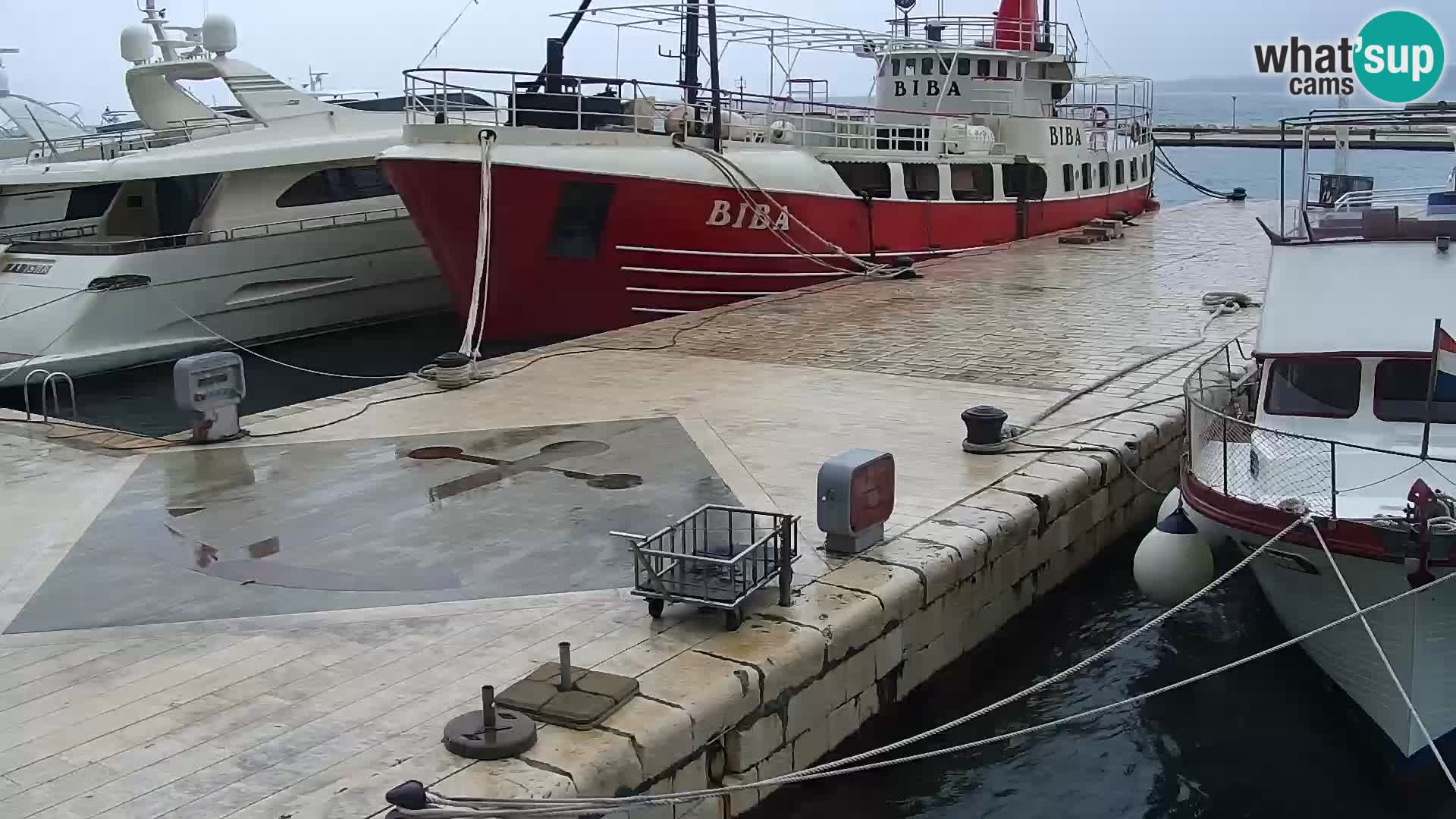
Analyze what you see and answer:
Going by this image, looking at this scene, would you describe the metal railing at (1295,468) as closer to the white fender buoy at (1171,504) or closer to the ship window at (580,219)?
the white fender buoy at (1171,504)

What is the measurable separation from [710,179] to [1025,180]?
843 cm

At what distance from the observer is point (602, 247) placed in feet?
52.9

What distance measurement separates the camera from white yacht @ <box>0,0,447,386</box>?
17734mm

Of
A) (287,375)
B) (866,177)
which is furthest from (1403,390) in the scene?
(287,375)

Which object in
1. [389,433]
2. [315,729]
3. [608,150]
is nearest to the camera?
[315,729]

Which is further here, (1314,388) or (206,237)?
(206,237)

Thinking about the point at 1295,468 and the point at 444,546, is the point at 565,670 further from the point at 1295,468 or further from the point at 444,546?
the point at 1295,468

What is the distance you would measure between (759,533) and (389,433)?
4151 mm

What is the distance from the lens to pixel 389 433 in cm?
1046

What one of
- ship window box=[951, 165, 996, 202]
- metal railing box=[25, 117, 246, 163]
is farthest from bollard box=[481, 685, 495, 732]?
metal railing box=[25, 117, 246, 163]

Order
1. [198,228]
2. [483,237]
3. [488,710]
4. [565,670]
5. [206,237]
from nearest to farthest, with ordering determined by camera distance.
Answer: [488,710] → [565,670] → [483,237] → [206,237] → [198,228]

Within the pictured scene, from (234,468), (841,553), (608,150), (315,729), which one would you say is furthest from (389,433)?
(608,150)

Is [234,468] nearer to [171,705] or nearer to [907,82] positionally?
[171,705]

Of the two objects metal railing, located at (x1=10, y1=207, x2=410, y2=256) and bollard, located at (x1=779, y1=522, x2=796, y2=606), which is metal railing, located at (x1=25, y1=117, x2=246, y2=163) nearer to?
metal railing, located at (x1=10, y1=207, x2=410, y2=256)
